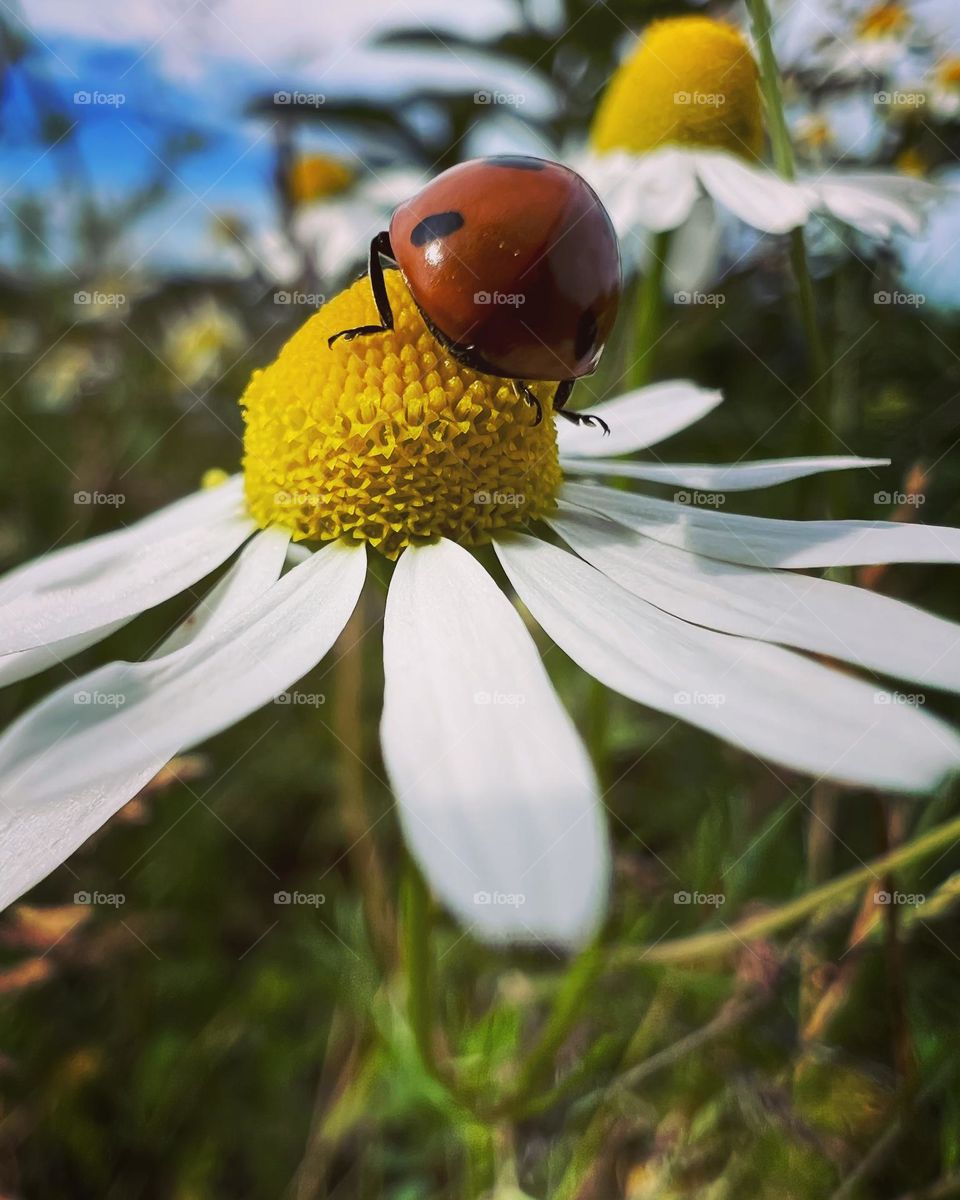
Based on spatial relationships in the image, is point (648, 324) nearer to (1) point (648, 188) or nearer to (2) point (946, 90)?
(1) point (648, 188)

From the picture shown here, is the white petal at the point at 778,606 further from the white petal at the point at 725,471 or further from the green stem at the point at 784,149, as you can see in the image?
the green stem at the point at 784,149

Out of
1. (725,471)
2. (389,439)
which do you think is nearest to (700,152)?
(725,471)

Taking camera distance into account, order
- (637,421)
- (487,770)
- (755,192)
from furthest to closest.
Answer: (755,192), (637,421), (487,770)

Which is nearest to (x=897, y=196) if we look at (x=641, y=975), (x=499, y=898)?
(x=641, y=975)

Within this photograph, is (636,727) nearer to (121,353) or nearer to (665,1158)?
(665,1158)

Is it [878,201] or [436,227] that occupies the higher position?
[436,227]

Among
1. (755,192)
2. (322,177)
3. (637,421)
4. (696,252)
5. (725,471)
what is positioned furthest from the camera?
(322,177)

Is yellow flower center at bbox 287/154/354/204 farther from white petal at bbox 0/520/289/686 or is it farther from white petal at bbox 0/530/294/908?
white petal at bbox 0/530/294/908
